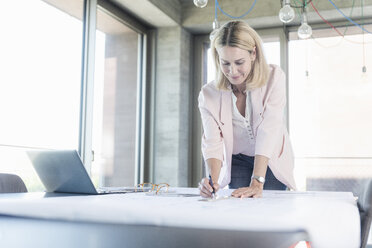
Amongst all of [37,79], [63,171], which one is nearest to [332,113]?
[37,79]

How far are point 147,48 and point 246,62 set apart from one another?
307 centimetres

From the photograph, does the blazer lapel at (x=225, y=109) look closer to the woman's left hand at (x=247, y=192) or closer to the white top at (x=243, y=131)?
A: the white top at (x=243, y=131)

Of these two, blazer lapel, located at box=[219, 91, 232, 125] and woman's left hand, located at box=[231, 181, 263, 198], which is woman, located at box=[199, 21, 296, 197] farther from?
woman's left hand, located at box=[231, 181, 263, 198]

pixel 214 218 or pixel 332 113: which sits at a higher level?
pixel 332 113

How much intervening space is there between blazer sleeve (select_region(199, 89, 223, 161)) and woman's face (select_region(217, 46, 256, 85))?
0.17 meters

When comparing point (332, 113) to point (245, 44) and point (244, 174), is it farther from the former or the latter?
point (245, 44)

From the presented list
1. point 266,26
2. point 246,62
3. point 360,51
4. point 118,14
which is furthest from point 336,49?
Result: point 246,62

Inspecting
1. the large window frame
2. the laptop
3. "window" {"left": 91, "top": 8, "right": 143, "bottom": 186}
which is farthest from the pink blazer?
"window" {"left": 91, "top": 8, "right": 143, "bottom": 186}

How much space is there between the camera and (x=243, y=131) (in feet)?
5.91

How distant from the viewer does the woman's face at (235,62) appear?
1653 mm

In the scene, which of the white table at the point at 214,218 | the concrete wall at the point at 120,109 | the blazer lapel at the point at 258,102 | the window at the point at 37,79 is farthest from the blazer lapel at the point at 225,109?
the concrete wall at the point at 120,109

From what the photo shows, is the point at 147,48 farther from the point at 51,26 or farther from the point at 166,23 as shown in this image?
the point at 51,26

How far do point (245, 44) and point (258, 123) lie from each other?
0.33 metres

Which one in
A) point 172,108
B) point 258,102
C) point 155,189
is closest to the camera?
point 155,189
